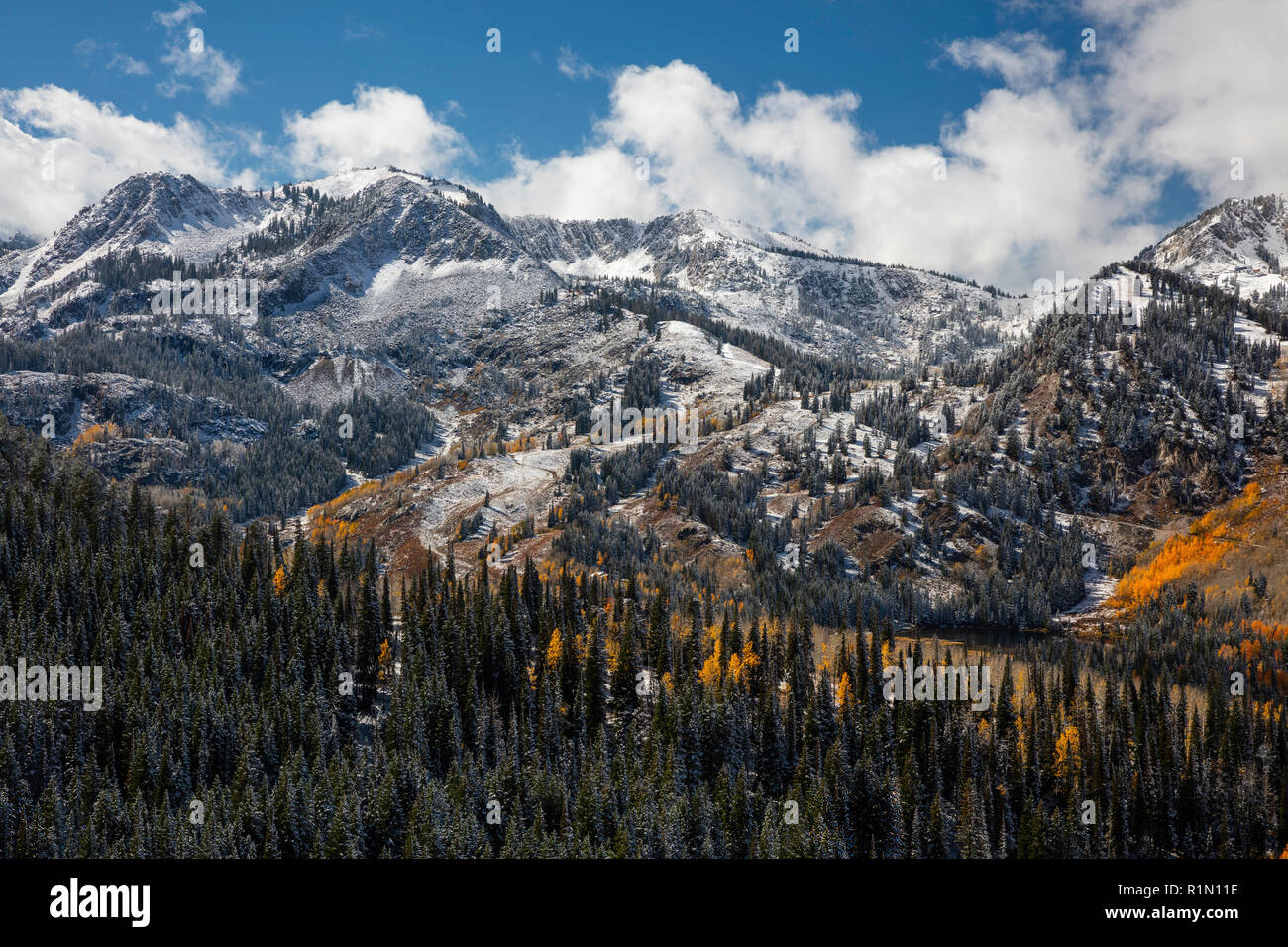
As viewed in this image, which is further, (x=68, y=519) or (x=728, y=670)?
(x=68, y=519)

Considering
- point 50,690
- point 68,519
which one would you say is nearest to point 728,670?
point 50,690

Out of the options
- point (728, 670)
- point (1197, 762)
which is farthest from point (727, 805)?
point (1197, 762)

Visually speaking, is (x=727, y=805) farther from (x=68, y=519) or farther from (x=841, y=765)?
(x=68, y=519)

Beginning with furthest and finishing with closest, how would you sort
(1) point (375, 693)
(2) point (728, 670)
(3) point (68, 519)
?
(3) point (68, 519), (2) point (728, 670), (1) point (375, 693)

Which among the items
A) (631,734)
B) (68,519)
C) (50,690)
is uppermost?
(68,519)

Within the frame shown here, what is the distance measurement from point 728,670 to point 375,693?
66.7 metres

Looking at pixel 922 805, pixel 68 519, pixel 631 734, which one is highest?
pixel 68 519

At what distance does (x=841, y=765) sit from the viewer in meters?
135
